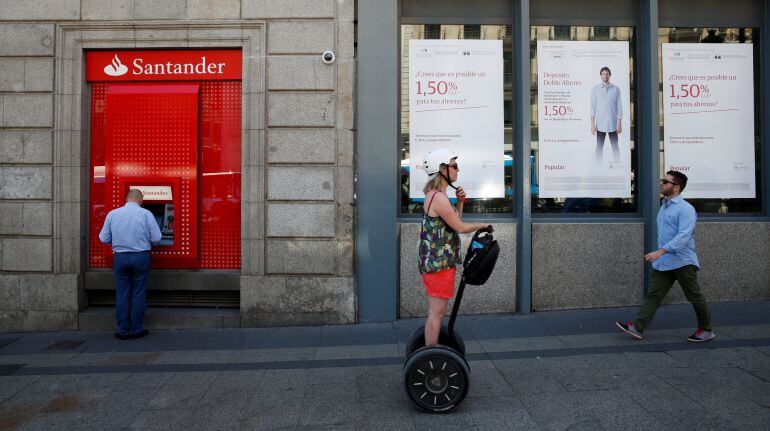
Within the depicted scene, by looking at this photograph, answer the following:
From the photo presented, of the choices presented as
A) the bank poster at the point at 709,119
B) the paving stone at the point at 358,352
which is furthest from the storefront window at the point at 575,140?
the paving stone at the point at 358,352

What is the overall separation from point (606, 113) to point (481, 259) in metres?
4.79

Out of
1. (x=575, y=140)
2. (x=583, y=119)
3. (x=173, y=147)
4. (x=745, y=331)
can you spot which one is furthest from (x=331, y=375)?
(x=583, y=119)

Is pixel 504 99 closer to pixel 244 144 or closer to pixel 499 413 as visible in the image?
pixel 244 144

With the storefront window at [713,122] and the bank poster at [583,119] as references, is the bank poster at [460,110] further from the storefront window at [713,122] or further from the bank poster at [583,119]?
the storefront window at [713,122]

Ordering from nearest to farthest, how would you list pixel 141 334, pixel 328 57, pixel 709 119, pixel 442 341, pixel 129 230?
pixel 442 341, pixel 129 230, pixel 141 334, pixel 328 57, pixel 709 119

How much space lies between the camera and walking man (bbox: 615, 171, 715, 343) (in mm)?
6016

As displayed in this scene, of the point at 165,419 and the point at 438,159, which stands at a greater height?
the point at 438,159

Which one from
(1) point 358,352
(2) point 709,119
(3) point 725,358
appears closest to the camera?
(3) point 725,358

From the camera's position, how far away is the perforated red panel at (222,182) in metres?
7.87

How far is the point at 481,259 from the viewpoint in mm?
4383

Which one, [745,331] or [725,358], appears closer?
[725,358]

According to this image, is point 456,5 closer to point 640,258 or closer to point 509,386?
point 640,258

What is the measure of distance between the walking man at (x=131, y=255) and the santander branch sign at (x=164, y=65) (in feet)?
5.62

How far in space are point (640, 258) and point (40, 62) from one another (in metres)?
8.41
